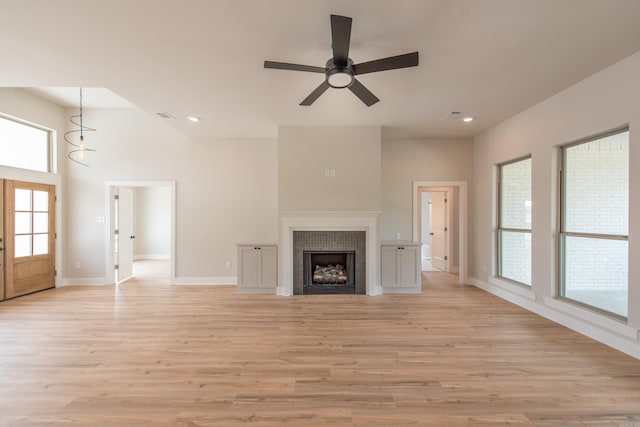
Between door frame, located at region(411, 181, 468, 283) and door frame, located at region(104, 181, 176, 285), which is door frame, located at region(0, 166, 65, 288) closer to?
door frame, located at region(104, 181, 176, 285)

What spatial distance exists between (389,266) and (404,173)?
6.30ft

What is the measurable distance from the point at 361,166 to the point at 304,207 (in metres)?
1.17

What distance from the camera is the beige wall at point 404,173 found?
5.61 m

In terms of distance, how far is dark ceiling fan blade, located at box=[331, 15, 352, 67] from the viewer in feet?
6.13

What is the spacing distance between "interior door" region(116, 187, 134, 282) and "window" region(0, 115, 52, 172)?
1233 millimetres

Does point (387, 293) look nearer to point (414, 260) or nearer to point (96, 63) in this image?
point (414, 260)

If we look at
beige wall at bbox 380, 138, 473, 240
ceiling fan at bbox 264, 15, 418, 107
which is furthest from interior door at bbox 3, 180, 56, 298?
beige wall at bbox 380, 138, 473, 240

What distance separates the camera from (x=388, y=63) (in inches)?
90.9

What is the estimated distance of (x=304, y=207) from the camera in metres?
4.77

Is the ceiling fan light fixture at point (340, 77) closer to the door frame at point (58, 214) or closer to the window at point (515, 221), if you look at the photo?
the window at point (515, 221)

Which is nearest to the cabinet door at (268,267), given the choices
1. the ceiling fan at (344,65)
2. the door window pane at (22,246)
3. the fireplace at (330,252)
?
the fireplace at (330,252)

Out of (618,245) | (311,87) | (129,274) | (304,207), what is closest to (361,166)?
(304,207)

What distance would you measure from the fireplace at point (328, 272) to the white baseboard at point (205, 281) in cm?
153

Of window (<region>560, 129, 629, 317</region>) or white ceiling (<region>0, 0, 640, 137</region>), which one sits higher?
white ceiling (<region>0, 0, 640, 137</region>)
